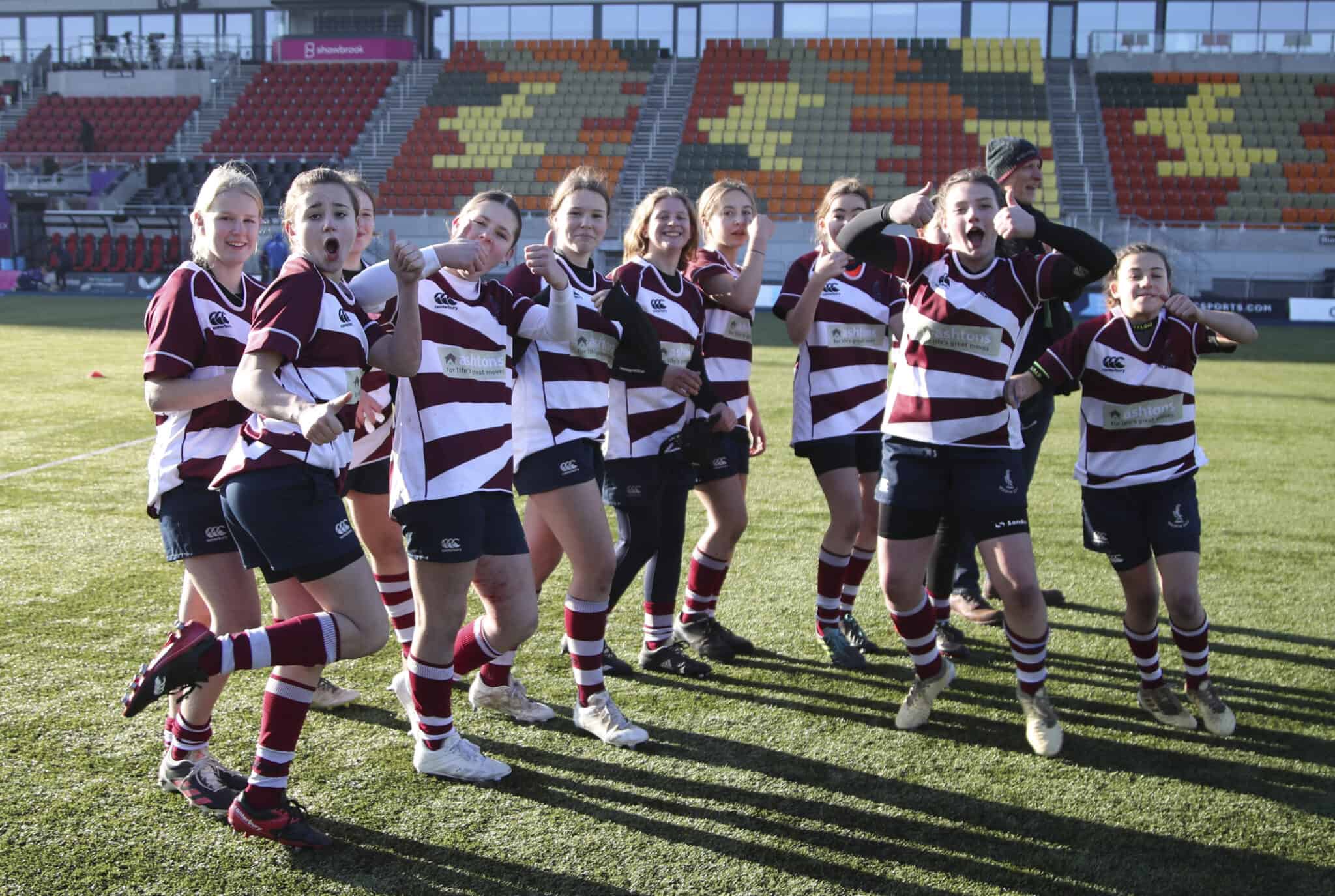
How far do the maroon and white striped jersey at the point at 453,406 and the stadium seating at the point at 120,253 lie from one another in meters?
27.7

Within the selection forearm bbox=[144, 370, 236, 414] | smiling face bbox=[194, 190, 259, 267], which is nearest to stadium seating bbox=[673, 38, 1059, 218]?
smiling face bbox=[194, 190, 259, 267]

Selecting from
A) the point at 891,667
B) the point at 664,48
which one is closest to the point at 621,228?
the point at 664,48

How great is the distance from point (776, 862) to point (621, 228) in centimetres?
2542

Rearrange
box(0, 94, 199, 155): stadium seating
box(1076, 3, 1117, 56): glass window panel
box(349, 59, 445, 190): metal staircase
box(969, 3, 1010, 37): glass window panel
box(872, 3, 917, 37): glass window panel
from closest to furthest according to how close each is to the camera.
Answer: box(349, 59, 445, 190): metal staircase → box(1076, 3, 1117, 56): glass window panel → box(969, 3, 1010, 37): glass window panel → box(0, 94, 199, 155): stadium seating → box(872, 3, 917, 37): glass window panel

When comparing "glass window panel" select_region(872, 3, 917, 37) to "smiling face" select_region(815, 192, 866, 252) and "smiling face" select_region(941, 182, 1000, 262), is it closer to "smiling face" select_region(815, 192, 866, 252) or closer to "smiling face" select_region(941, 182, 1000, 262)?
"smiling face" select_region(815, 192, 866, 252)

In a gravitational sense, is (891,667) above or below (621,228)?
below

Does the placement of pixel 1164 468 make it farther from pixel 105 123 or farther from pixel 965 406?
pixel 105 123

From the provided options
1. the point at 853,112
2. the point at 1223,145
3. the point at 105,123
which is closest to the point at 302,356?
the point at 853,112

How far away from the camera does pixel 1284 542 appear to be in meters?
6.91

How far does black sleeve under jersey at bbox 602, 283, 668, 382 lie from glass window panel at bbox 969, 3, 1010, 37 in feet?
106

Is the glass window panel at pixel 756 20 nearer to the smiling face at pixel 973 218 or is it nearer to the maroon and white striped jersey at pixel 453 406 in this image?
the smiling face at pixel 973 218

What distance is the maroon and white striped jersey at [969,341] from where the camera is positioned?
3.99 metres

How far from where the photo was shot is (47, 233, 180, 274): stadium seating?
2914 centimetres

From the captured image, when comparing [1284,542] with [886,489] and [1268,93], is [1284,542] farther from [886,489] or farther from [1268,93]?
[1268,93]
